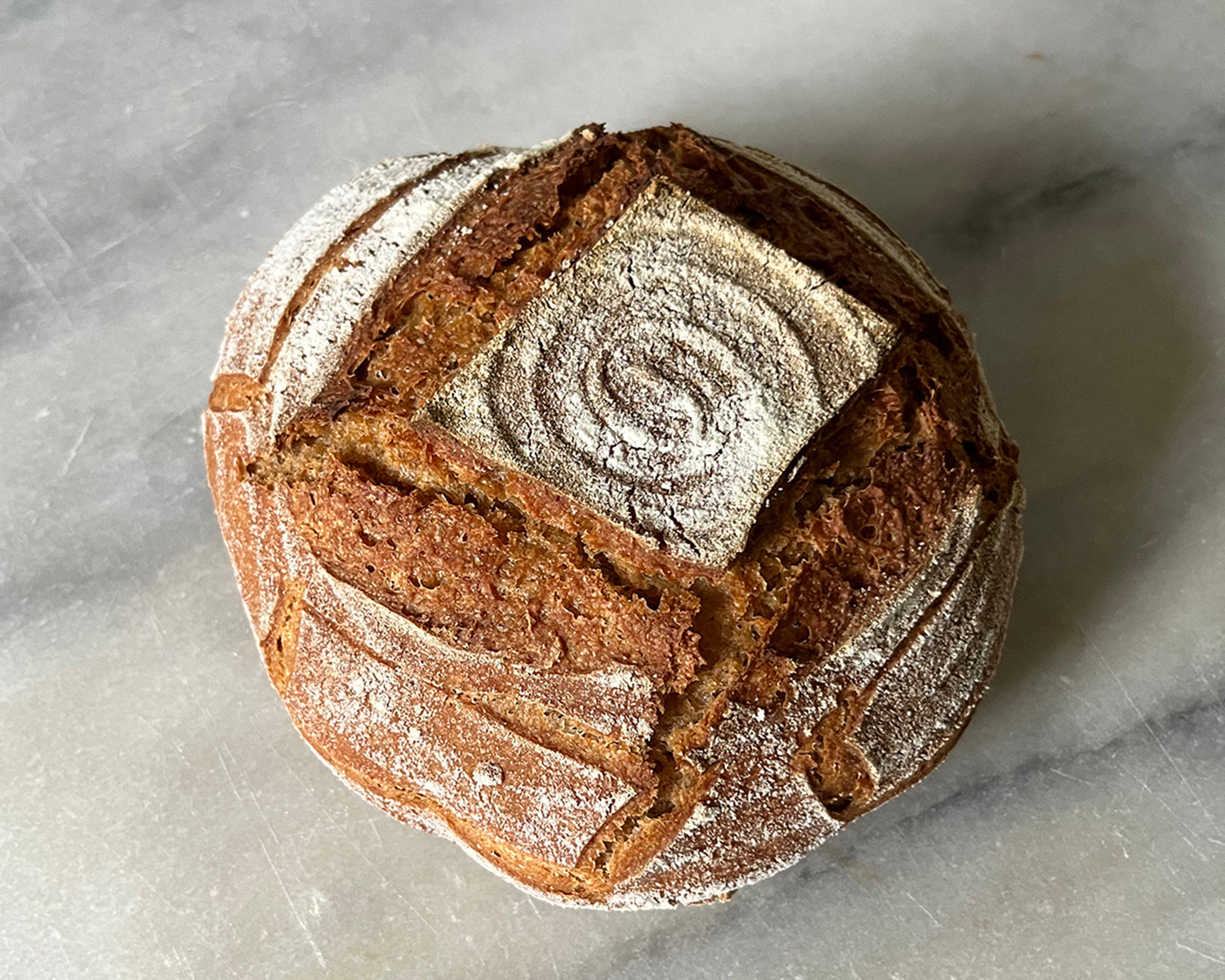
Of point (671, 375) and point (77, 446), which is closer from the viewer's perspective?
point (671, 375)

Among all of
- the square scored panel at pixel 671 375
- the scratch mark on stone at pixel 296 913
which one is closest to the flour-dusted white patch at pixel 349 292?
the square scored panel at pixel 671 375

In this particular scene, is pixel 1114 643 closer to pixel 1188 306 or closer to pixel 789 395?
pixel 1188 306

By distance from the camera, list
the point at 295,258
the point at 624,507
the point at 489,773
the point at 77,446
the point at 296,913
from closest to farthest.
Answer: the point at 624,507, the point at 489,773, the point at 295,258, the point at 296,913, the point at 77,446

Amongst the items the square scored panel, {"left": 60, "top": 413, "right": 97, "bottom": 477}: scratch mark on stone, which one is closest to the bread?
the square scored panel

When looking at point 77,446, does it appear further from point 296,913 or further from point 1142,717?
point 1142,717

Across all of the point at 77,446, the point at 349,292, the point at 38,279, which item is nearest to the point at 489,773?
the point at 349,292

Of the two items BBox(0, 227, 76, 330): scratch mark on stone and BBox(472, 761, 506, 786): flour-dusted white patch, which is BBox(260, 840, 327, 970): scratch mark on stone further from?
BBox(0, 227, 76, 330): scratch mark on stone

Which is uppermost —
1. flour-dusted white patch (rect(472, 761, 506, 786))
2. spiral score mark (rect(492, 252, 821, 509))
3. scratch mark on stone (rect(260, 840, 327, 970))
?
spiral score mark (rect(492, 252, 821, 509))
